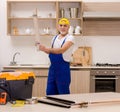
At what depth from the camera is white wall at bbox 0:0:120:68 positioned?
571cm

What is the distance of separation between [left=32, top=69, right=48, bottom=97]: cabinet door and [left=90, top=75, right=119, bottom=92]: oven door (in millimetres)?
834

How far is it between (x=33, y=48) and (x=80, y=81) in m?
1.19

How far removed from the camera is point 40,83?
5.17 metres

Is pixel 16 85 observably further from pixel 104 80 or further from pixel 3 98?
pixel 104 80

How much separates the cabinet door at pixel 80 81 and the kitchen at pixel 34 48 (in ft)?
1.91

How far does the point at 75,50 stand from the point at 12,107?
12.2 ft

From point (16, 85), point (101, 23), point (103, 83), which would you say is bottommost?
point (103, 83)

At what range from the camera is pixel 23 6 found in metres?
5.71

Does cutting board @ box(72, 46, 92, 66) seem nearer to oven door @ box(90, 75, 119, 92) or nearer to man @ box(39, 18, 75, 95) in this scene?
oven door @ box(90, 75, 119, 92)

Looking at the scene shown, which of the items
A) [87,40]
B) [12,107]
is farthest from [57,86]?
[87,40]

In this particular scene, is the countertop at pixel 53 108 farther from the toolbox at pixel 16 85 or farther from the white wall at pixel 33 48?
the white wall at pixel 33 48

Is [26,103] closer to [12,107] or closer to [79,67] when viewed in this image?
[12,107]

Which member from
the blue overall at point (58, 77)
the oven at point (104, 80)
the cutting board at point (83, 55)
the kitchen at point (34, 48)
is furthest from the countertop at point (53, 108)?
the kitchen at point (34, 48)

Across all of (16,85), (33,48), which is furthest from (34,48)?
(16,85)
